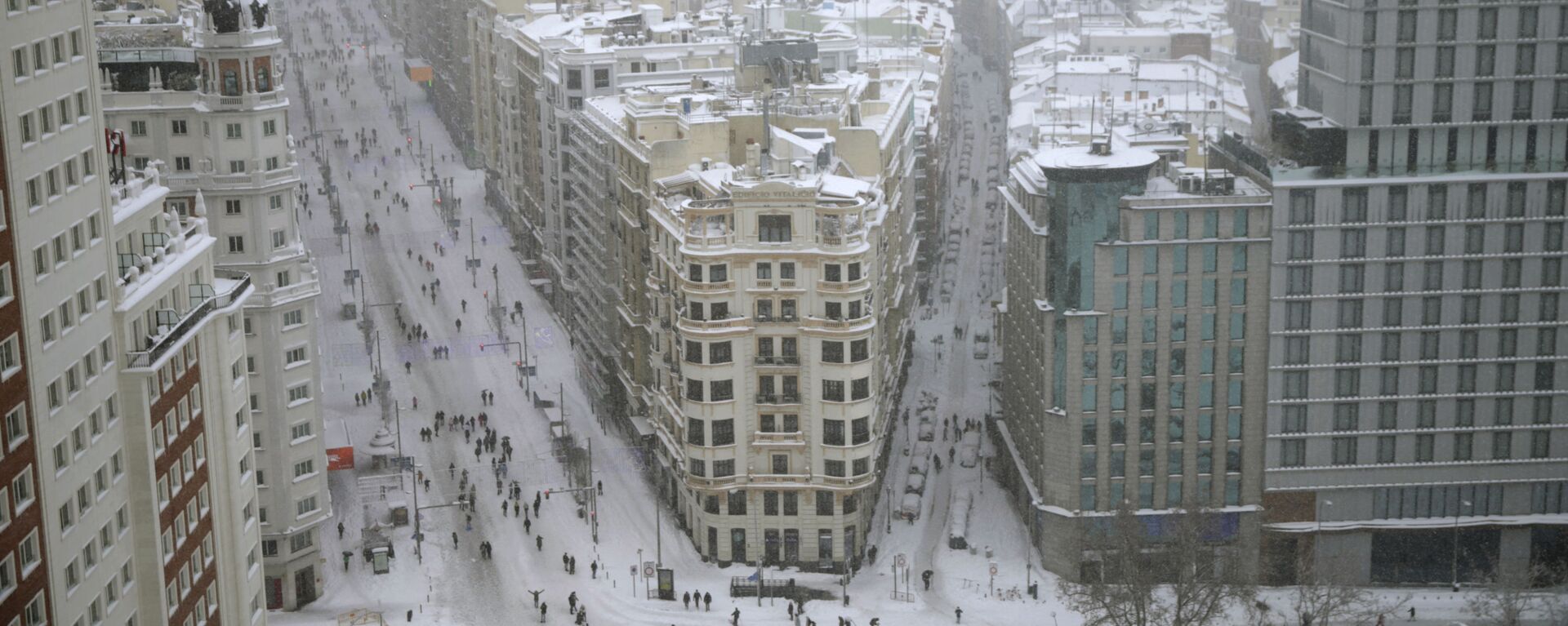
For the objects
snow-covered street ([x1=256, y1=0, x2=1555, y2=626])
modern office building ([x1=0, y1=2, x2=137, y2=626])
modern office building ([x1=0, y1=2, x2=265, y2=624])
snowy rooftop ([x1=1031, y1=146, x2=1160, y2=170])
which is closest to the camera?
modern office building ([x1=0, y1=2, x2=137, y2=626])

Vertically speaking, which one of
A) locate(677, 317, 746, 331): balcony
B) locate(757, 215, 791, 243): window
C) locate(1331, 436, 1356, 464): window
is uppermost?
locate(757, 215, 791, 243): window

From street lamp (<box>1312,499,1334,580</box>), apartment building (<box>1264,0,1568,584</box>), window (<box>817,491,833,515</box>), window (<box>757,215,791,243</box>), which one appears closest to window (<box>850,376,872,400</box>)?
window (<box>817,491,833,515</box>)

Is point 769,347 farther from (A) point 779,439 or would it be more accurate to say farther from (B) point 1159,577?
(B) point 1159,577

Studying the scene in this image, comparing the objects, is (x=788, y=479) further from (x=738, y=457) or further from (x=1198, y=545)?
(x=1198, y=545)

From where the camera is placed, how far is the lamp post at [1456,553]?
453 ft

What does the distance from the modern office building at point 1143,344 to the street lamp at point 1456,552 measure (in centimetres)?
1283

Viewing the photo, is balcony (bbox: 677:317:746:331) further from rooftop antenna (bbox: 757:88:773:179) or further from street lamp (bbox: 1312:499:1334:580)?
street lamp (bbox: 1312:499:1334:580)

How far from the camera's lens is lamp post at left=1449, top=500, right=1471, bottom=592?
138m

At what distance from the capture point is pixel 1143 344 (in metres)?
136

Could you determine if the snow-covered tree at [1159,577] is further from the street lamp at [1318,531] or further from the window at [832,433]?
the window at [832,433]

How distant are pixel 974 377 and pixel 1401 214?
60.1 meters

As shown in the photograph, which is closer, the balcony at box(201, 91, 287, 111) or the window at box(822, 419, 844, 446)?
the balcony at box(201, 91, 287, 111)

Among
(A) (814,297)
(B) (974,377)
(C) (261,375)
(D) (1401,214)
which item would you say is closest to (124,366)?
(C) (261,375)

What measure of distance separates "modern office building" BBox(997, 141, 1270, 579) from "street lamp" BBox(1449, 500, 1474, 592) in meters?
12.8
